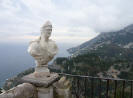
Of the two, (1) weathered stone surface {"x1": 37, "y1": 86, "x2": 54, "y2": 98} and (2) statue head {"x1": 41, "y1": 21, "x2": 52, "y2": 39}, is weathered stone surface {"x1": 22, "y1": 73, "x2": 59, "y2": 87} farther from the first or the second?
(2) statue head {"x1": 41, "y1": 21, "x2": 52, "y2": 39}

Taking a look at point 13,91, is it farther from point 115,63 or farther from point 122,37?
point 122,37

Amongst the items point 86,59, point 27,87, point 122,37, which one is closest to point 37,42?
point 27,87

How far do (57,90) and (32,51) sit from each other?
1.04m

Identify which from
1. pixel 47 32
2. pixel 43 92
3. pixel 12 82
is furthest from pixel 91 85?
pixel 12 82

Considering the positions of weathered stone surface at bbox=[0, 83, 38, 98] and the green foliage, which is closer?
weathered stone surface at bbox=[0, 83, 38, 98]

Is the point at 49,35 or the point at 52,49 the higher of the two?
the point at 49,35

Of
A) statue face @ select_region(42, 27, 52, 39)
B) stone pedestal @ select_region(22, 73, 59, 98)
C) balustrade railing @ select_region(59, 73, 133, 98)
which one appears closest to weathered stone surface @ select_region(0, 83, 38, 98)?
stone pedestal @ select_region(22, 73, 59, 98)

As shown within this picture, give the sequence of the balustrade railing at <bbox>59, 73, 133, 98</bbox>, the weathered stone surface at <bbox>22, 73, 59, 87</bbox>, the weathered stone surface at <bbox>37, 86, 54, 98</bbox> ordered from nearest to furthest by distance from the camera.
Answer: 1. the weathered stone surface at <bbox>22, 73, 59, 87</bbox>
2. the weathered stone surface at <bbox>37, 86, 54, 98</bbox>
3. the balustrade railing at <bbox>59, 73, 133, 98</bbox>

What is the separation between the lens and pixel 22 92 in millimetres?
2186

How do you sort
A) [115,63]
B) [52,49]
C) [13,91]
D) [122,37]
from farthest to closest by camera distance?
[122,37], [115,63], [52,49], [13,91]

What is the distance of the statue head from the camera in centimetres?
262

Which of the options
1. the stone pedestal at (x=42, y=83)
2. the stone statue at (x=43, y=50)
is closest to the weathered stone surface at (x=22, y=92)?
the stone pedestal at (x=42, y=83)

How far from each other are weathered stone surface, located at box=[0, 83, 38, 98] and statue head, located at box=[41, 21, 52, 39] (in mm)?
989

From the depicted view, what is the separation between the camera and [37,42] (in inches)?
104
